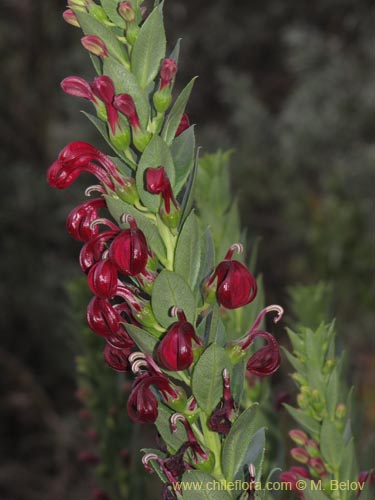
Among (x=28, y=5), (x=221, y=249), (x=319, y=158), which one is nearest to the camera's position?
(x=221, y=249)

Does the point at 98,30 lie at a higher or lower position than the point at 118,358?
higher

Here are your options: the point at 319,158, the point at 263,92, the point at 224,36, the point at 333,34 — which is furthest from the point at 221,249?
the point at 263,92

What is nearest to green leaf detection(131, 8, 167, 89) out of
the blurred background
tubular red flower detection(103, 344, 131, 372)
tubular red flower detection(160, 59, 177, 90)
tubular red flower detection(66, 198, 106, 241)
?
tubular red flower detection(160, 59, 177, 90)

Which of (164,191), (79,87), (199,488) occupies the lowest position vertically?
(199,488)

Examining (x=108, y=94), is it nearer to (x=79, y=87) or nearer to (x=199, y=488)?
(x=79, y=87)

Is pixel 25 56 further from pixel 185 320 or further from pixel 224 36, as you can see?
pixel 185 320

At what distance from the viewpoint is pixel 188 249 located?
549 millimetres

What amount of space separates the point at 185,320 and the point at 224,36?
114 inches

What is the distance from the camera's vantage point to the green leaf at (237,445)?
54cm

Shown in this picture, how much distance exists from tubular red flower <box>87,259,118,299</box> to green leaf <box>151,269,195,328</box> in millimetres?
34

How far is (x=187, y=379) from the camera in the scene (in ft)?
1.89

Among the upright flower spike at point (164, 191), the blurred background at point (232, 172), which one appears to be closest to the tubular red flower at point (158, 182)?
the upright flower spike at point (164, 191)

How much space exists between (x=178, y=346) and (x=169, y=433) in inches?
3.4

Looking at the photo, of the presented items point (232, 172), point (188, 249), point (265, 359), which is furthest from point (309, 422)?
point (232, 172)
